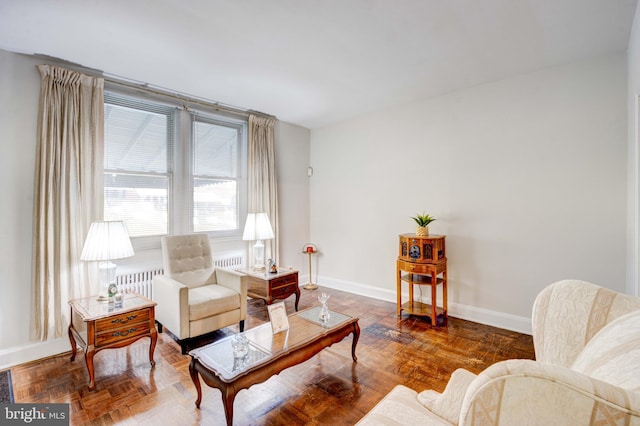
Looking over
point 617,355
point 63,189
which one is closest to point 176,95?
point 63,189

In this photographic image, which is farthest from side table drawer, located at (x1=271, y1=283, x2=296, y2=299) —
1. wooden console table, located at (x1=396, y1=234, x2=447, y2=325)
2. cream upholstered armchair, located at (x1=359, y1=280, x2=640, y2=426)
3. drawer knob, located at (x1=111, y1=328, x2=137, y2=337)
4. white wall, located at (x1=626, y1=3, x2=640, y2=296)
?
white wall, located at (x1=626, y1=3, x2=640, y2=296)

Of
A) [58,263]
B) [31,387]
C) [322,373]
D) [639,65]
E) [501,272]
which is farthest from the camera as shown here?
[501,272]

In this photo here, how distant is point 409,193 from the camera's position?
400cm

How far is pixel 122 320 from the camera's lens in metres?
2.38

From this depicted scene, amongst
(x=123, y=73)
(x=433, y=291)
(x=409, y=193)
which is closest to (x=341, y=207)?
(x=409, y=193)

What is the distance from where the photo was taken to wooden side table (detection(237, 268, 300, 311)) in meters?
3.56

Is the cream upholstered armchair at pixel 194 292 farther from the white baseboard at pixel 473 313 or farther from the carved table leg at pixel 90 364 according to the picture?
the white baseboard at pixel 473 313

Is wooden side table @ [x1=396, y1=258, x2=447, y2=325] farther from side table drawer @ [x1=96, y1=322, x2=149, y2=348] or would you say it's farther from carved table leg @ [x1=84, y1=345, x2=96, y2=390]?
carved table leg @ [x1=84, y1=345, x2=96, y2=390]

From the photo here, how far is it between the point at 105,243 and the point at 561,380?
3.00 metres

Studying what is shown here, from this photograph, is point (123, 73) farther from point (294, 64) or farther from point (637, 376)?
point (637, 376)

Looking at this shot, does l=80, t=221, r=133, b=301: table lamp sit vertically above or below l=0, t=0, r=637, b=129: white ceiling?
below

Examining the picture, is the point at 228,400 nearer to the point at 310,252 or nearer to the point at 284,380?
the point at 284,380

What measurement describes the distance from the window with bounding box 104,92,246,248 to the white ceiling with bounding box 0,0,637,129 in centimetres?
46

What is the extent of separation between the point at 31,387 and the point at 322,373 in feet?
7.16
